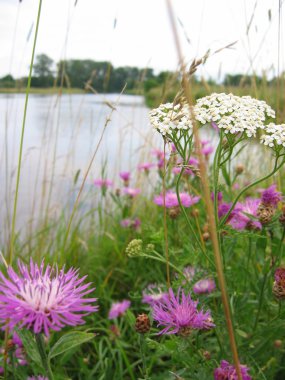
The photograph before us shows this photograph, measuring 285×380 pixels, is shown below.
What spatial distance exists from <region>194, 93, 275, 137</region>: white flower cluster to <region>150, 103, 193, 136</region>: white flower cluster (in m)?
0.02

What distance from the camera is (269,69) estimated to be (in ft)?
6.91

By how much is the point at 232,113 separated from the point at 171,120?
11cm

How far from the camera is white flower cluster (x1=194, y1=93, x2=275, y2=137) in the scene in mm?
732

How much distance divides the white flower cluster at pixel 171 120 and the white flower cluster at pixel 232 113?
2 cm

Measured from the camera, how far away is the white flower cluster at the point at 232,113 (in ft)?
2.40

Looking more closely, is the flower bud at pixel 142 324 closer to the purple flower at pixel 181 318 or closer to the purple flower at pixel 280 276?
the purple flower at pixel 181 318

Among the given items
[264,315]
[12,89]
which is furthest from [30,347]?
[12,89]

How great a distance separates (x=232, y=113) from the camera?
759 mm

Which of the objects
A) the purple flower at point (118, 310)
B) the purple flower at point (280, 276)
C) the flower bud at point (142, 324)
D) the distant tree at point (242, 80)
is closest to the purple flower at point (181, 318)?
the flower bud at point (142, 324)

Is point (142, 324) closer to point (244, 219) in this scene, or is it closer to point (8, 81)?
point (244, 219)

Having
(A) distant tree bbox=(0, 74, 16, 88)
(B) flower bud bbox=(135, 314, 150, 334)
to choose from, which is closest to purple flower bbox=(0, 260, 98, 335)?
(B) flower bud bbox=(135, 314, 150, 334)

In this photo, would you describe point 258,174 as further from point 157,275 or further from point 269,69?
point 157,275

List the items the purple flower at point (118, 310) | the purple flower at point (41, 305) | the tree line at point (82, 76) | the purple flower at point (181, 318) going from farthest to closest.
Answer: the tree line at point (82, 76), the purple flower at point (118, 310), the purple flower at point (181, 318), the purple flower at point (41, 305)

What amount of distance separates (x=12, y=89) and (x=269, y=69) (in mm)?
1296
